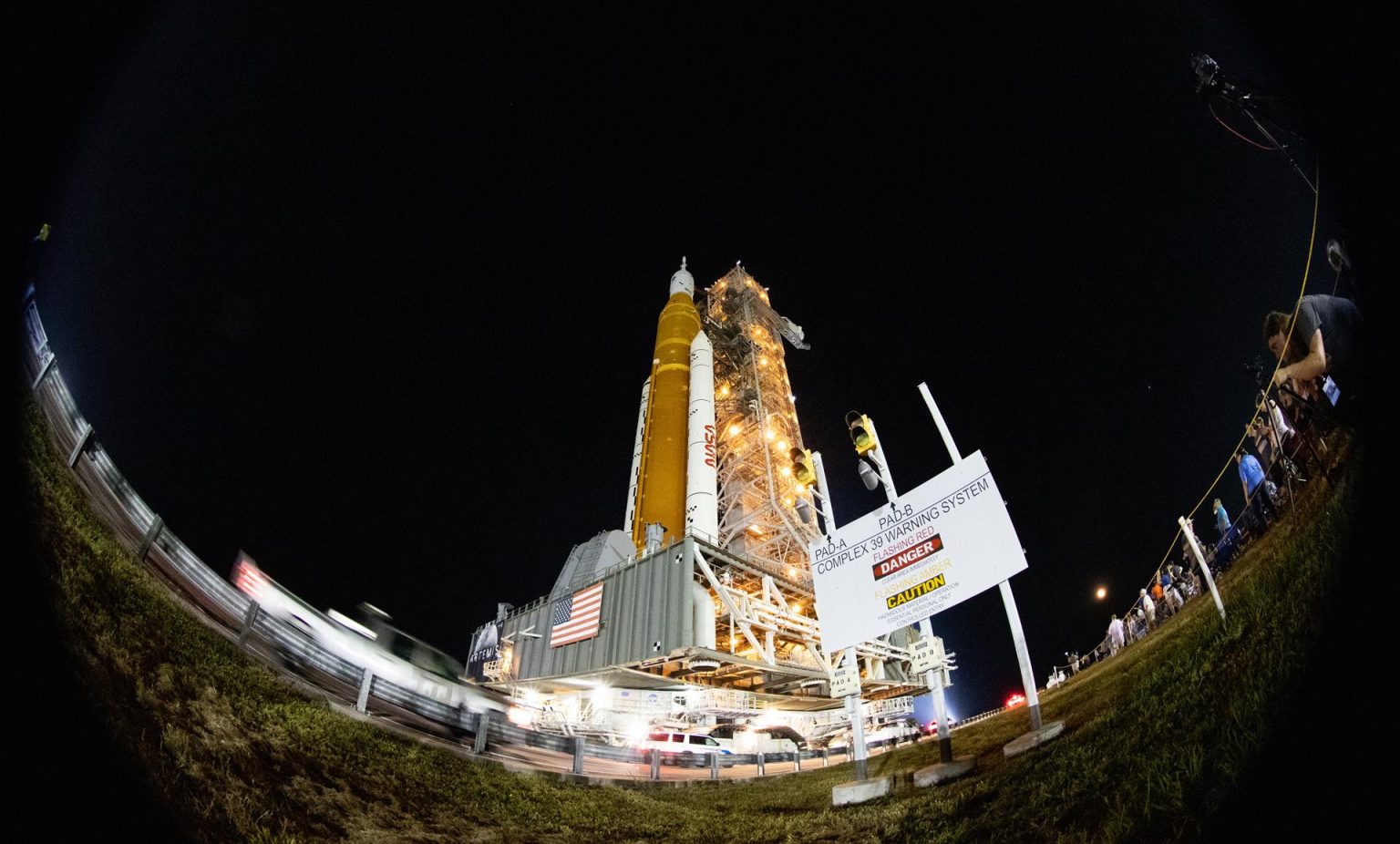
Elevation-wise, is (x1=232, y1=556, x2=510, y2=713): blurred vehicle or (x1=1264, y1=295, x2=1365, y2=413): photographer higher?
(x1=232, y1=556, x2=510, y2=713): blurred vehicle

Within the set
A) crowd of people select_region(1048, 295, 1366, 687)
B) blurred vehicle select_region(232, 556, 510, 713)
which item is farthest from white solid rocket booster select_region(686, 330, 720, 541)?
crowd of people select_region(1048, 295, 1366, 687)

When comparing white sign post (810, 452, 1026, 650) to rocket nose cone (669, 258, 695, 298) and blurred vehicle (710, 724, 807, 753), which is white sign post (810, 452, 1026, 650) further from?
rocket nose cone (669, 258, 695, 298)

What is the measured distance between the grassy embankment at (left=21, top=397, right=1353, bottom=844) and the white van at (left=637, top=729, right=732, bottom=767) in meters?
8.41

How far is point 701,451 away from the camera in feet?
76.1

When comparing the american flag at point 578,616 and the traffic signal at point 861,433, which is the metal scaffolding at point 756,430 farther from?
the traffic signal at point 861,433

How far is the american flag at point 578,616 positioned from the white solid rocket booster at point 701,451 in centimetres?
442

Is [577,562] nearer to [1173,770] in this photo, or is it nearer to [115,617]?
[115,617]

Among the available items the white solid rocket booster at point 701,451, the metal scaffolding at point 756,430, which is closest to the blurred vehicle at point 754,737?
the metal scaffolding at point 756,430

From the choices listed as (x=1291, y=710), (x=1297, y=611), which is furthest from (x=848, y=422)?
(x=1291, y=710)

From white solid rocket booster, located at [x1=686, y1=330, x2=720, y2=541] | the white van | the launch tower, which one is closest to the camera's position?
the white van

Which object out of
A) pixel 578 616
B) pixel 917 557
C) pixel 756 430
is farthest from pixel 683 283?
pixel 917 557

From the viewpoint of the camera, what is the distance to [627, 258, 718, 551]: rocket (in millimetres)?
21875

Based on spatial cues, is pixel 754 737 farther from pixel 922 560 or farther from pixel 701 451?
pixel 922 560

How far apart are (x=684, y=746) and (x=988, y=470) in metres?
16.6
